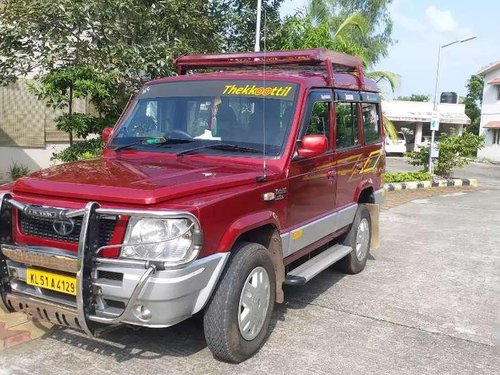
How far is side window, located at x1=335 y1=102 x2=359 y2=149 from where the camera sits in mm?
5605

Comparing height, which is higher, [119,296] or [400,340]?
[119,296]

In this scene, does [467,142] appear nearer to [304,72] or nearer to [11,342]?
[304,72]

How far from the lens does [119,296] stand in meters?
3.31

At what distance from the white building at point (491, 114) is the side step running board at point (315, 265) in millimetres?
34802

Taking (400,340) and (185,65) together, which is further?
(185,65)

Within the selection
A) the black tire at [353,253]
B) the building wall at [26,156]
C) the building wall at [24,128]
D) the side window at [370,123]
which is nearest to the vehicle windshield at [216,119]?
the side window at [370,123]

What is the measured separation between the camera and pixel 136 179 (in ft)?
12.1

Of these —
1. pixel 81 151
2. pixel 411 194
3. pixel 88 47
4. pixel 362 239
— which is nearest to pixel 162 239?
pixel 362 239

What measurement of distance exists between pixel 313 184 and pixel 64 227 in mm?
2260

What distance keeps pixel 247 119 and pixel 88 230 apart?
186 cm

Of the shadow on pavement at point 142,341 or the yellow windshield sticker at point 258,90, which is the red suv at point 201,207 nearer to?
the yellow windshield sticker at point 258,90

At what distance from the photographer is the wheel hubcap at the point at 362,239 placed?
6.41m

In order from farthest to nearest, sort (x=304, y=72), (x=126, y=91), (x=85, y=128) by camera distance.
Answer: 1. (x=126, y=91)
2. (x=85, y=128)
3. (x=304, y=72)

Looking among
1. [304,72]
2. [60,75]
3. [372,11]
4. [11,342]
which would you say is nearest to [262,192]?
[304,72]
